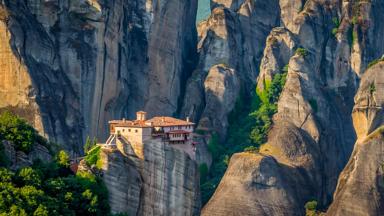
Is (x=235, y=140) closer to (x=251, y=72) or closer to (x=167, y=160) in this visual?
(x=251, y=72)

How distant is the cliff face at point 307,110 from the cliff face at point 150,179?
74.1 feet

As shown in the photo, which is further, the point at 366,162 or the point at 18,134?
the point at 366,162

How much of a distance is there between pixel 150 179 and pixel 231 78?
4063 centimetres

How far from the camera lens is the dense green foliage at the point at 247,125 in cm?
11844

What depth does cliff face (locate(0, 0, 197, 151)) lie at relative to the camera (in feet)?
331

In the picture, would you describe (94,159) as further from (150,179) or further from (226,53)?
(226,53)

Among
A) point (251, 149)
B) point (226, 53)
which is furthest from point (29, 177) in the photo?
point (226, 53)

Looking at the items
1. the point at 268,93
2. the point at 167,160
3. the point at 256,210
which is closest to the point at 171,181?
the point at 167,160

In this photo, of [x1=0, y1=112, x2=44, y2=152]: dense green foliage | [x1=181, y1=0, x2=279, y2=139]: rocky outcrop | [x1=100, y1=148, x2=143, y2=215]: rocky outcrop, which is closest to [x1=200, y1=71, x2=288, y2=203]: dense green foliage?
[x1=181, y1=0, x2=279, y2=139]: rocky outcrop

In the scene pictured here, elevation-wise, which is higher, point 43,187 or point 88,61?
point 88,61

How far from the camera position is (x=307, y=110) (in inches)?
4668

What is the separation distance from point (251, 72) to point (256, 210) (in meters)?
23.4

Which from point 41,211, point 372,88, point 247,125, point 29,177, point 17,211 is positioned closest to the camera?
point 17,211

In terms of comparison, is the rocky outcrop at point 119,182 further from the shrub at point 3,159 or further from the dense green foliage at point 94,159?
the shrub at point 3,159
